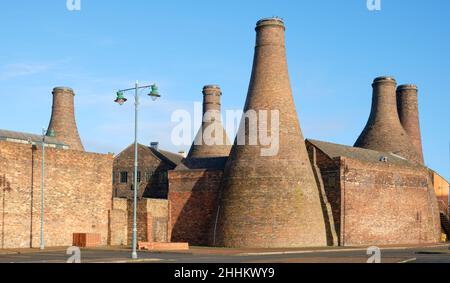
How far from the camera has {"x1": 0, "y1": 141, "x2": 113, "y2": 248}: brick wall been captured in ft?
124

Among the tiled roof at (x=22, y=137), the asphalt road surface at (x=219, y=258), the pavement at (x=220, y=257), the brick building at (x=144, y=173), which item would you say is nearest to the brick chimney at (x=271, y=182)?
the pavement at (x=220, y=257)

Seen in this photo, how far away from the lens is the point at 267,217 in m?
40.8

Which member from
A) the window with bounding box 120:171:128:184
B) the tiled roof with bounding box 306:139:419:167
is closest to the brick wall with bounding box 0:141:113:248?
the window with bounding box 120:171:128:184

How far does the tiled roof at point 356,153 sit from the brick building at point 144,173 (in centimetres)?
1464

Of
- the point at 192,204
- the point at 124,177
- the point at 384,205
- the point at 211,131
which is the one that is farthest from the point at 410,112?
the point at 124,177

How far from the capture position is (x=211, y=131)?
58.4 meters

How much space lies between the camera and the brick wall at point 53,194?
3775 cm

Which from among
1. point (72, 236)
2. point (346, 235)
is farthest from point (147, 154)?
point (346, 235)

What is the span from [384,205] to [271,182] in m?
11.8

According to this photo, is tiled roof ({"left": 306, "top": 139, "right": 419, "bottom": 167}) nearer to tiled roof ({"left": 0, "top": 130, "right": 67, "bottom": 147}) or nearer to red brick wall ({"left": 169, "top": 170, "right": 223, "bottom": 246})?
red brick wall ({"left": 169, "top": 170, "right": 223, "bottom": 246})

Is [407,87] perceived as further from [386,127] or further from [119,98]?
[119,98]

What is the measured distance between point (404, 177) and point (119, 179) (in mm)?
24935

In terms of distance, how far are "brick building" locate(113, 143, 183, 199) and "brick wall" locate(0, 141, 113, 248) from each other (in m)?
11.4

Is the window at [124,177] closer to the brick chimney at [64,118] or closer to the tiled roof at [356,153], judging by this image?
the brick chimney at [64,118]
